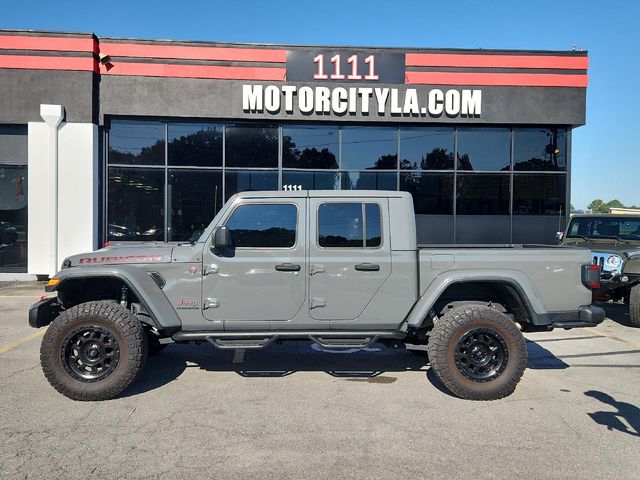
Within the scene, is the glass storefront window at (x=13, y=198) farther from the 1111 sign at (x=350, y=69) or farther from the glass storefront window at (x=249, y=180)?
the 1111 sign at (x=350, y=69)

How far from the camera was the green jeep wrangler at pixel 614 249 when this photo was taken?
25.8 feet

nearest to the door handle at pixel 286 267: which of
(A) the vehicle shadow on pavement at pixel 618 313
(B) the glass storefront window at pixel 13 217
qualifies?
(A) the vehicle shadow on pavement at pixel 618 313

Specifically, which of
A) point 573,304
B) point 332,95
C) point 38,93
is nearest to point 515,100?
point 332,95

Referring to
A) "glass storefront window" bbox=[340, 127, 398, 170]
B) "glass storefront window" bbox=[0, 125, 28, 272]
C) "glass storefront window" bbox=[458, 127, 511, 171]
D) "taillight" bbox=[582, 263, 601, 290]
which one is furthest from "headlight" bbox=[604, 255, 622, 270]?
"glass storefront window" bbox=[0, 125, 28, 272]

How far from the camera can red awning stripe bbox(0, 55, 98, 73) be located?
39.2ft

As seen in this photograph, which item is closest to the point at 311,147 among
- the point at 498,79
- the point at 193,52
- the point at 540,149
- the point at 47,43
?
the point at 193,52

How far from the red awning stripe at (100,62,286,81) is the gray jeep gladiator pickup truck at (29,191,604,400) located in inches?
330

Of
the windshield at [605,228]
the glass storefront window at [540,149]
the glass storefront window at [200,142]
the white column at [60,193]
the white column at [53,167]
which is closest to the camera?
the windshield at [605,228]

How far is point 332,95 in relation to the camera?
490 inches

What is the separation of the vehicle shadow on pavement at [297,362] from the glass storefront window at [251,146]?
6.99 meters

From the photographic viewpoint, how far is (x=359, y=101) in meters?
12.5

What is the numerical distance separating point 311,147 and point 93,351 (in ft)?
30.2

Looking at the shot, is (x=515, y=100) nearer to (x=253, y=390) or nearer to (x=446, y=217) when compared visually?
(x=446, y=217)

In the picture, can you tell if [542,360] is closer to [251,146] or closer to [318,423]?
[318,423]
